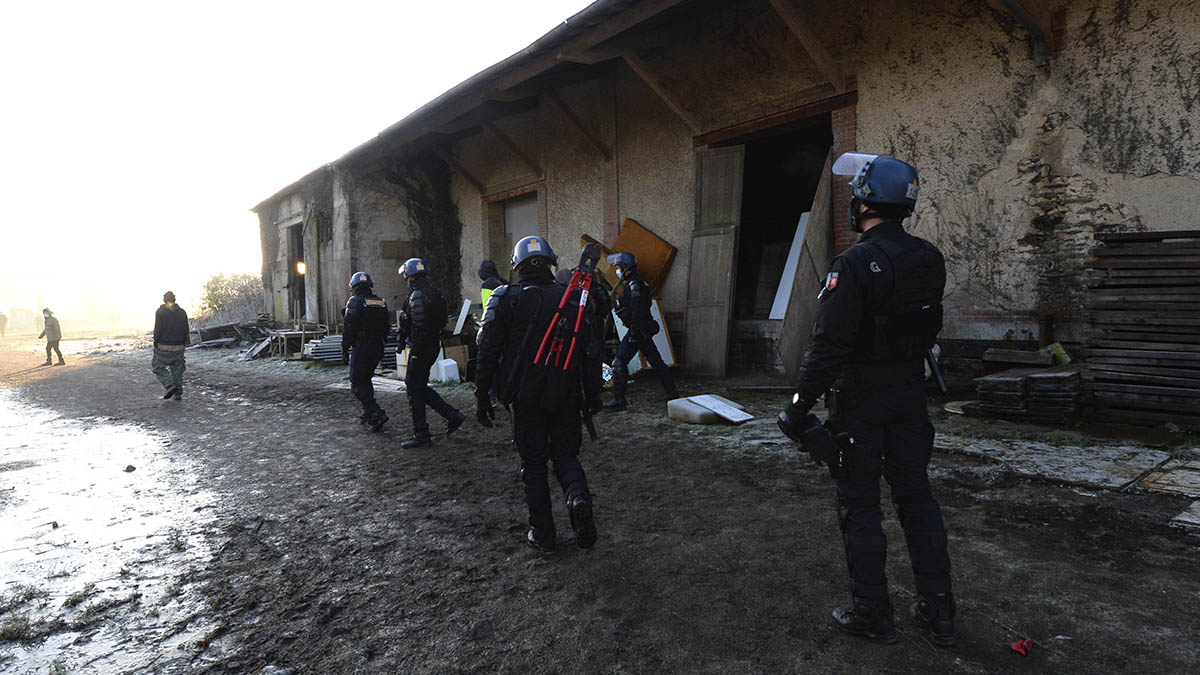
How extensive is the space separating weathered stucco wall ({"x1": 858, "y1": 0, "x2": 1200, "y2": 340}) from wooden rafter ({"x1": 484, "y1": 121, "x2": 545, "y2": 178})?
638 cm

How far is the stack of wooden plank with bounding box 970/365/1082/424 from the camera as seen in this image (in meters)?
5.08

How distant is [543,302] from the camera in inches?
138

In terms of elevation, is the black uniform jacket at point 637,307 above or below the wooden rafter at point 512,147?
below

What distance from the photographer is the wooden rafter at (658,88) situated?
8.54 metres

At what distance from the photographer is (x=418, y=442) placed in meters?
5.87

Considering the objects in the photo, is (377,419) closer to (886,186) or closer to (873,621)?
(873,621)

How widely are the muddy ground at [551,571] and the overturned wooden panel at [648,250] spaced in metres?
4.61

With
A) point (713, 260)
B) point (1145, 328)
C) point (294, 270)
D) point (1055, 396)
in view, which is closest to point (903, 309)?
point (1055, 396)

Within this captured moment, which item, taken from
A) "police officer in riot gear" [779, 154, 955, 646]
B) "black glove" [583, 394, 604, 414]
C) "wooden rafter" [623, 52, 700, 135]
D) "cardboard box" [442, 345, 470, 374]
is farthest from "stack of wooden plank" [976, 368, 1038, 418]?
"cardboard box" [442, 345, 470, 374]

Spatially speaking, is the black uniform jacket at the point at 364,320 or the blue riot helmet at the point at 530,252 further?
Result: the black uniform jacket at the point at 364,320

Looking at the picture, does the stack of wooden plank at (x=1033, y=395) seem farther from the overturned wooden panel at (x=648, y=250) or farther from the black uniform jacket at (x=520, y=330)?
the overturned wooden panel at (x=648, y=250)

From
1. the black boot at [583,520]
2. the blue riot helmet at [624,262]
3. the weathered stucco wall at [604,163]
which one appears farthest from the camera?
the weathered stucco wall at [604,163]

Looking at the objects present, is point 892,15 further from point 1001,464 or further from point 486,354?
point 486,354

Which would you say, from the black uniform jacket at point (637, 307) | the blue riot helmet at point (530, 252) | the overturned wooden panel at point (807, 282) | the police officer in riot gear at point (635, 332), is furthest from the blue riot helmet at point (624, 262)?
the blue riot helmet at point (530, 252)
